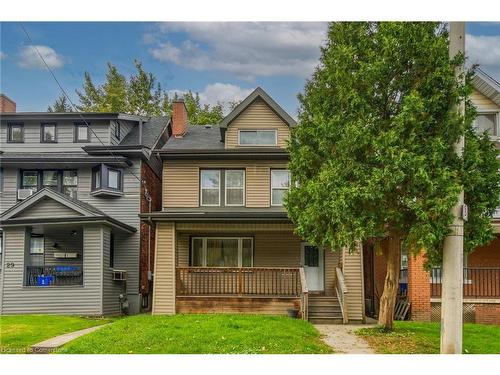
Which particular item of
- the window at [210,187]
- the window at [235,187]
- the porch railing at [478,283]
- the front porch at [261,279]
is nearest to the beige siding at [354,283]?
the front porch at [261,279]

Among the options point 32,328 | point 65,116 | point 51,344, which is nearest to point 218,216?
point 32,328

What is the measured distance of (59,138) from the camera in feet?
77.0

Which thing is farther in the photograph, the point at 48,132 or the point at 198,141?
the point at 48,132

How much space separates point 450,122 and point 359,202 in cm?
235

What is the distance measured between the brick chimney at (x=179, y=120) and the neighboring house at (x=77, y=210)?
3.94ft

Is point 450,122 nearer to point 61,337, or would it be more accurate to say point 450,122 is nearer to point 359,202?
point 359,202

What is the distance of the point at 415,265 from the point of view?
1830cm

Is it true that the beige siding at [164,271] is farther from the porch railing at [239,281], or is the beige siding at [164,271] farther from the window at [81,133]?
the window at [81,133]

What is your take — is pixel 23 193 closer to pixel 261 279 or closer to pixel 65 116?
pixel 65 116

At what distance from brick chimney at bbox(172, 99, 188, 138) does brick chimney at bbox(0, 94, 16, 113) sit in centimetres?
773

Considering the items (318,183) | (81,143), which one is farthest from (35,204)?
(318,183)

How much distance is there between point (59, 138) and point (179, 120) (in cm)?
470

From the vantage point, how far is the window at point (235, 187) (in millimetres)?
21188

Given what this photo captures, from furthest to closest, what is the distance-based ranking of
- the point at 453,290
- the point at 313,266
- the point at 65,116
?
the point at 65,116
the point at 313,266
the point at 453,290
